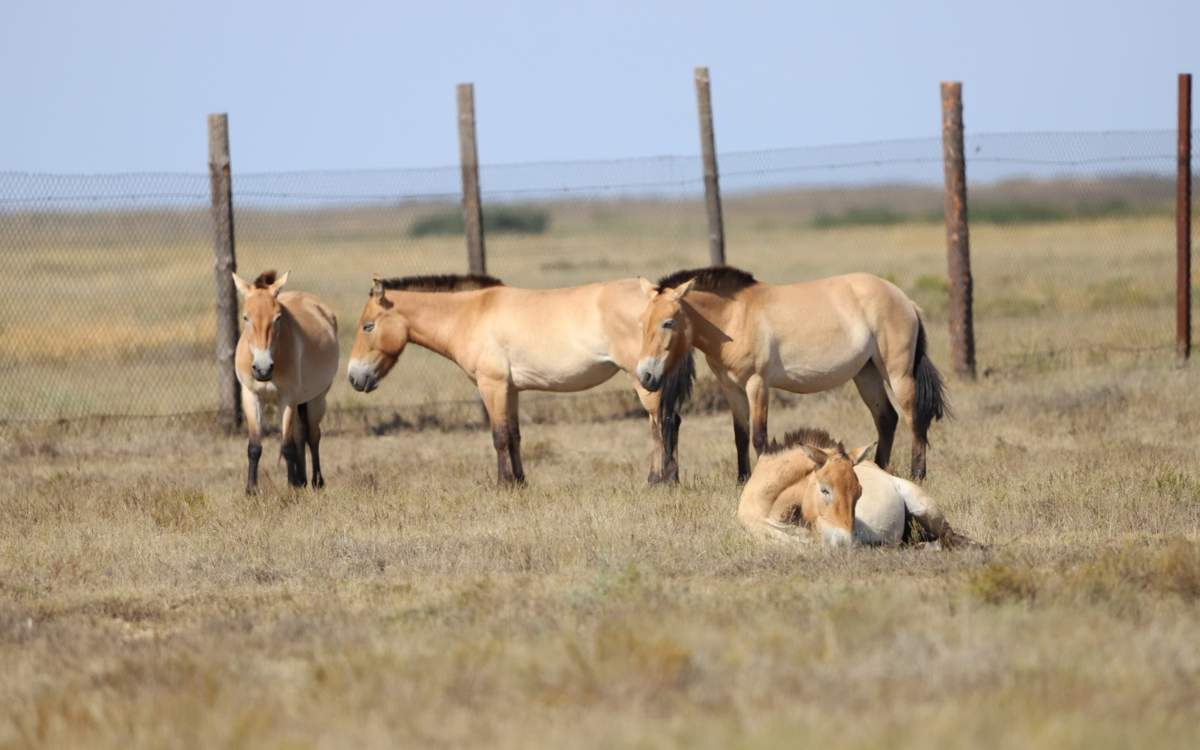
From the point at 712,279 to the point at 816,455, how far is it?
10.3 feet

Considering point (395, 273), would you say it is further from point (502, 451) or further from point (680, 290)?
point (680, 290)

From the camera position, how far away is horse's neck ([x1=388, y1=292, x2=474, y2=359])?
38.1 ft

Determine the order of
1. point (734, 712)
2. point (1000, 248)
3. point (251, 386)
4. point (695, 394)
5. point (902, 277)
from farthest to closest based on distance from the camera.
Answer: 1. point (1000, 248)
2. point (902, 277)
3. point (695, 394)
4. point (251, 386)
5. point (734, 712)

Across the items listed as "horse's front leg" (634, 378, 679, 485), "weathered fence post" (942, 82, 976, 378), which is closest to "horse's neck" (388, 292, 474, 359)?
"horse's front leg" (634, 378, 679, 485)

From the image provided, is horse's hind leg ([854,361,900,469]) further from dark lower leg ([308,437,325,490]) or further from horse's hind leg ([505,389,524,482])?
dark lower leg ([308,437,325,490])

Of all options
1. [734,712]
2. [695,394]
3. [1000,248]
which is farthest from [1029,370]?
→ [1000,248]

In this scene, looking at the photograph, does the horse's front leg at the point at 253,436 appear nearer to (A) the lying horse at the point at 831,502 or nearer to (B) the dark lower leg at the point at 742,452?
(B) the dark lower leg at the point at 742,452

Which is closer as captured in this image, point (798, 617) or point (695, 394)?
point (798, 617)

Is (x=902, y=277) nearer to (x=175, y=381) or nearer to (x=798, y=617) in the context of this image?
(x=175, y=381)

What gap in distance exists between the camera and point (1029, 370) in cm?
1602

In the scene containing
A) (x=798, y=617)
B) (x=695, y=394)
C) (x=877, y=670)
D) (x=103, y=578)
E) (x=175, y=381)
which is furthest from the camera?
(x=175, y=381)

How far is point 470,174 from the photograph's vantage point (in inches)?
578

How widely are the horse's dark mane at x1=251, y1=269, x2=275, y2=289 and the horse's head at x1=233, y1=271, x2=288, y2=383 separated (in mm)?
48

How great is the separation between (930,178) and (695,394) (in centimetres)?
566
